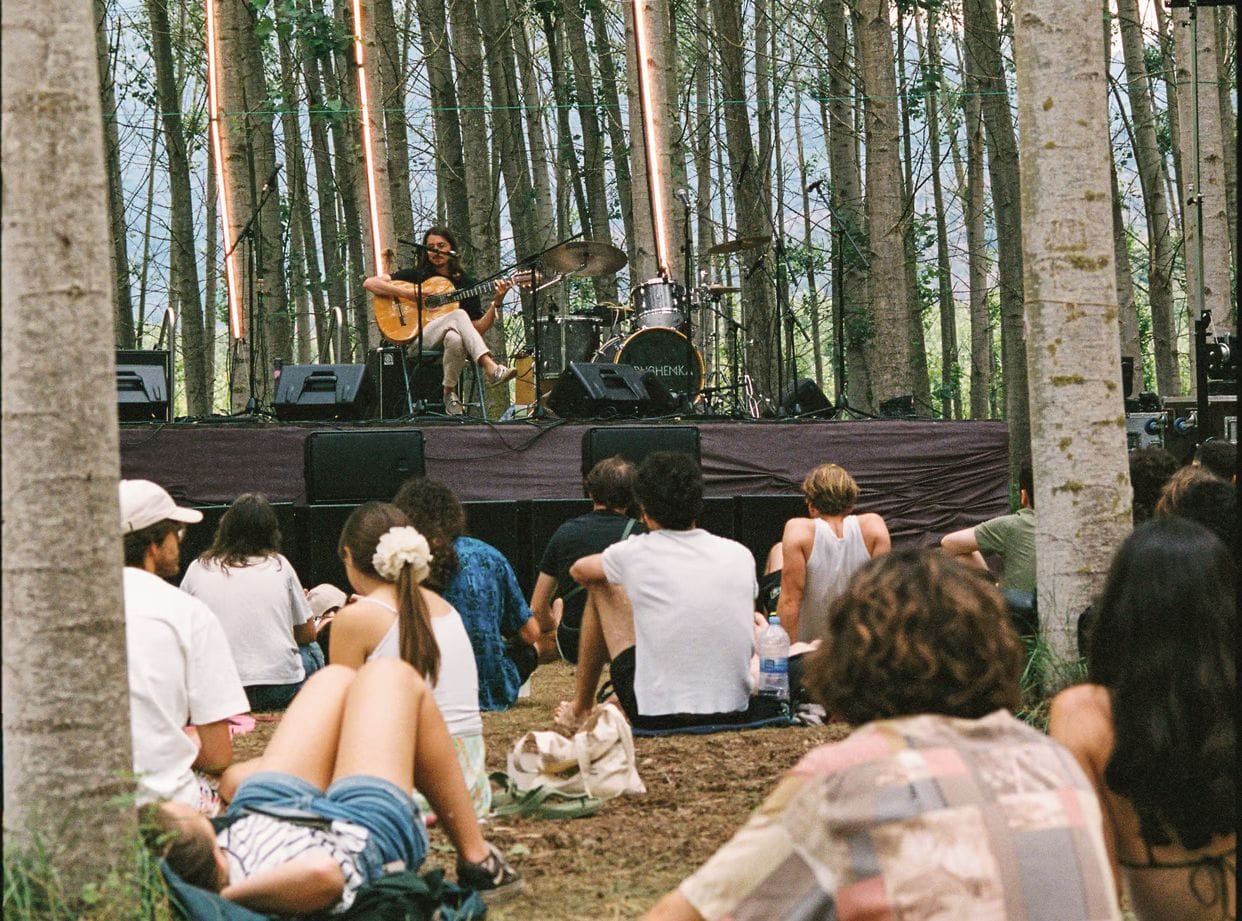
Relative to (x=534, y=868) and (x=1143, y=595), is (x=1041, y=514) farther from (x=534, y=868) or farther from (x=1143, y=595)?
(x=1143, y=595)

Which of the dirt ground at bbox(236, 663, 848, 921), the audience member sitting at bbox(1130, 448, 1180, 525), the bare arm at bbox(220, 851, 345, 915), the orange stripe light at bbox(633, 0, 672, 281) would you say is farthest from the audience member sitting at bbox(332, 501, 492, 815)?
the orange stripe light at bbox(633, 0, 672, 281)

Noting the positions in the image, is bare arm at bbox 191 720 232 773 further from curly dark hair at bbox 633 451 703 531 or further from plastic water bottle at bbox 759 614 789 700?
plastic water bottle at bbox 759 614 789 700

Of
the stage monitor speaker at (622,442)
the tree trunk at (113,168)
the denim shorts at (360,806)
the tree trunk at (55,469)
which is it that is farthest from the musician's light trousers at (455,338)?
the tree trunk at (113,168)

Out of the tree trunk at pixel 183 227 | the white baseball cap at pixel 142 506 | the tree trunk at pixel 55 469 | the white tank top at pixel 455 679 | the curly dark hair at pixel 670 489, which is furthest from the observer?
the tree trunk at pixel 183 227

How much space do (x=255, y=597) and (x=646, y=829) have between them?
2854 millimetres

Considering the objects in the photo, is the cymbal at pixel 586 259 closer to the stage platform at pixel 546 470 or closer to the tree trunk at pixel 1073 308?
the stage platform at pixel 546 470

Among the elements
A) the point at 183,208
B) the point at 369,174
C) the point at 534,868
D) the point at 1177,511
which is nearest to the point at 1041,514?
the point at 1177,511

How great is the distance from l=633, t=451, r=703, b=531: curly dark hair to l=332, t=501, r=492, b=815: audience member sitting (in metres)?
1.40

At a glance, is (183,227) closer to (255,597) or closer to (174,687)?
(255,597)

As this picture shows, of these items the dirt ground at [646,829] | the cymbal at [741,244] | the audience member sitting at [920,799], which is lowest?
the dirt ground at [646,829]

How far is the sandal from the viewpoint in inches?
215

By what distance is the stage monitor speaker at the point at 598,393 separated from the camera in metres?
11.1

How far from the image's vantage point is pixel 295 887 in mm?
3467

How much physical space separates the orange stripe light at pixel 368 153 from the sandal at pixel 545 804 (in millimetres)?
8112
